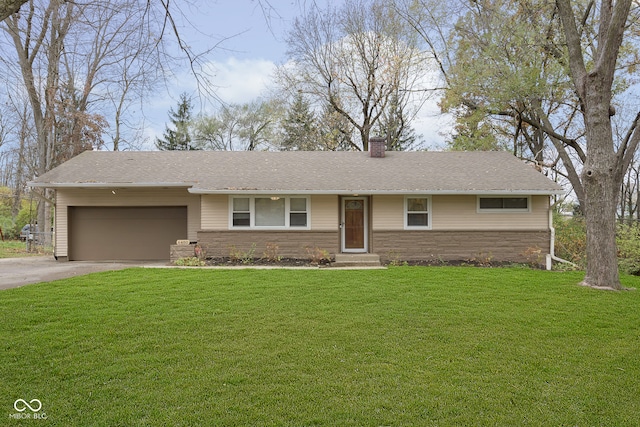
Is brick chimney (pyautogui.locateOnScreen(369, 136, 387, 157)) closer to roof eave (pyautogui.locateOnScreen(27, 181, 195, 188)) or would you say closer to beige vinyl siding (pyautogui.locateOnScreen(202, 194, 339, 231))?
beige vinyl siding (pyautogui.locateOnScreen(202, 194, 339, 231))

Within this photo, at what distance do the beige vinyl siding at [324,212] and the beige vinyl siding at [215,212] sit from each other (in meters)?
2.81

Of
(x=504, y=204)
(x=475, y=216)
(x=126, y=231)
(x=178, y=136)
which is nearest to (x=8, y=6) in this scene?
(x=126, y=231)

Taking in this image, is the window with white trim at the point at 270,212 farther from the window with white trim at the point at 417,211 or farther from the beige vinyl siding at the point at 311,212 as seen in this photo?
Result: the window with white trim at the point at 417,211

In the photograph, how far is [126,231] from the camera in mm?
13070

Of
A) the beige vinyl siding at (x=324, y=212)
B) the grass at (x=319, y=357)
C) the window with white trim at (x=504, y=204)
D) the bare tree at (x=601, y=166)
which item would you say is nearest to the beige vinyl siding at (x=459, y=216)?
the window with white trim at (x=504, y=204)

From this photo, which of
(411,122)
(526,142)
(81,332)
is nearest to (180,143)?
(411,122)

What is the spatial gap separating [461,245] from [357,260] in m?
3.44

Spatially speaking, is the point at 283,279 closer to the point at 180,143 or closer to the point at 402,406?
the point at 402,406

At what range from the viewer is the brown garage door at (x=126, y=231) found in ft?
42.6

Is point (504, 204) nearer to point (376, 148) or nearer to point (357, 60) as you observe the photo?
point (376, 148)

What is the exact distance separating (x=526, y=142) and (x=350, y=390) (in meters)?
22.3

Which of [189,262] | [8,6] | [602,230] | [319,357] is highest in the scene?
[8,6]

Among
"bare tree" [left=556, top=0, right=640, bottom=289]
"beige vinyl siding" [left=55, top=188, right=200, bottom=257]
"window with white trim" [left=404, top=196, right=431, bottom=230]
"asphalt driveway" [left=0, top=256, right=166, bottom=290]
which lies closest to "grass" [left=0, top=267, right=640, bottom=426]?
"bare tree" [left=556, top=0, right=640, bottom=289]

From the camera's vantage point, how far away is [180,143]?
1200 inches
